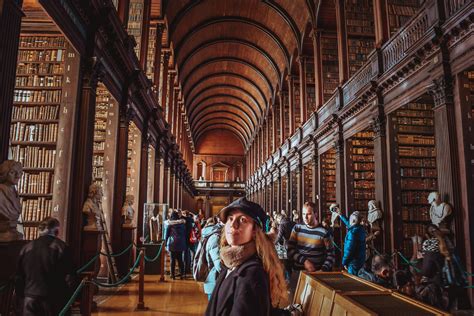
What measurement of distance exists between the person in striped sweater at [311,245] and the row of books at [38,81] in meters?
4.31

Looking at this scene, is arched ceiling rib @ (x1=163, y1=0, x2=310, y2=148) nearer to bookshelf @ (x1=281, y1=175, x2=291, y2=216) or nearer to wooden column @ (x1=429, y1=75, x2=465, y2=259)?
bookshelf @ (x1=281, y1=175, x2=291, y2=216)

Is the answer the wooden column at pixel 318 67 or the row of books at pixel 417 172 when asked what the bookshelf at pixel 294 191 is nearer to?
the wooden column at pixel 318 67

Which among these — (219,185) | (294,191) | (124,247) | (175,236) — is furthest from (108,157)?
(219,185)

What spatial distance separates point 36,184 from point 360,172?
7675 mm

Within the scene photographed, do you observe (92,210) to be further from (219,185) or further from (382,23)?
(219,185)

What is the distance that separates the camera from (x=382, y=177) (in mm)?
7473

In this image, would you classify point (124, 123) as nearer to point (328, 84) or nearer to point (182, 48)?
point (328, 84)

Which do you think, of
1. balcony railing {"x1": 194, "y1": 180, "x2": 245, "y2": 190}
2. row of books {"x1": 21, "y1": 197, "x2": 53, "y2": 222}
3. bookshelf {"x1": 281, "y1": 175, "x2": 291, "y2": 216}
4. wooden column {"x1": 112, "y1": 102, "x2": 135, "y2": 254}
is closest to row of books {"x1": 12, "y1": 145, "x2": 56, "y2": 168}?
row of books {"x1": 21, "y1": 197, "x2": 53, "y2": 222}

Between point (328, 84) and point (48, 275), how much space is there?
38.4 ft

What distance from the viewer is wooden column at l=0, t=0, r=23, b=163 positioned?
10.8 feet

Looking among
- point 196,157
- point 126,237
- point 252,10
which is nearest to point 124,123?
point 126,237

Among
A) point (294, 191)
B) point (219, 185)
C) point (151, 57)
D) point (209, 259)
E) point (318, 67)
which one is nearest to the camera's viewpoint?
point (209, 259)

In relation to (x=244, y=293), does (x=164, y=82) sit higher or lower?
higher

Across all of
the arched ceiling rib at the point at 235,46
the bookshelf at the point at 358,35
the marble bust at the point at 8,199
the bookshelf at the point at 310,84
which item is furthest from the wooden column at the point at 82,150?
the bookshelf at the point at 310,84
